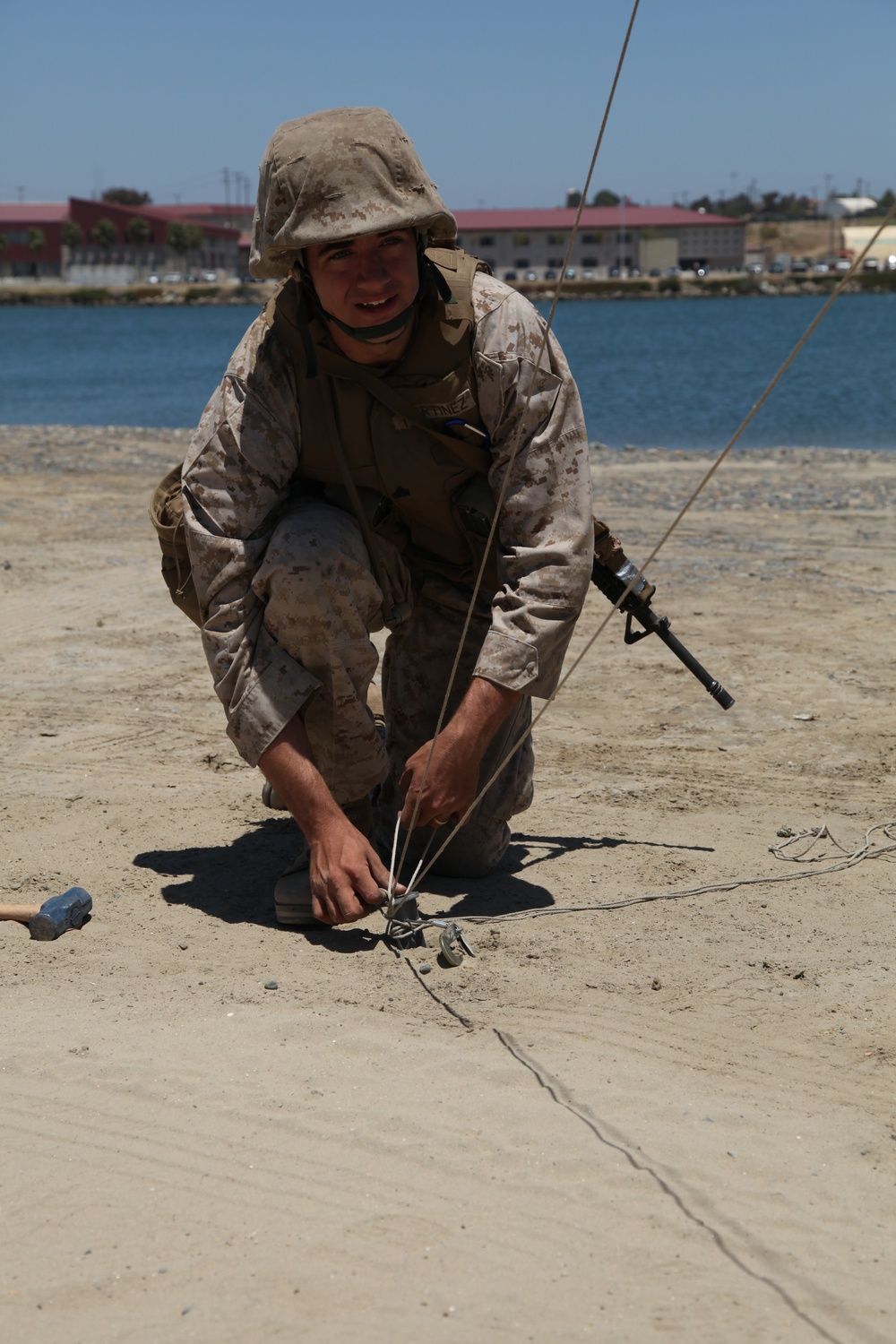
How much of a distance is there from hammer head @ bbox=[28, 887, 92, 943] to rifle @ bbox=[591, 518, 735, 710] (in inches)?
61.8

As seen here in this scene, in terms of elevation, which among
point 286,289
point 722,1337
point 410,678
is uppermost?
point 286,289

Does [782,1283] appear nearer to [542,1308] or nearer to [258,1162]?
[542,1308]

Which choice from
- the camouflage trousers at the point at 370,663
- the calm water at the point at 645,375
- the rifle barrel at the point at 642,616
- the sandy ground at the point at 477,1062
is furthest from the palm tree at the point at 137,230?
the camouflage trousers at the point at 370,663

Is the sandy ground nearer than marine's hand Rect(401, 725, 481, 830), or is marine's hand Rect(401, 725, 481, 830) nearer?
the sandy ground

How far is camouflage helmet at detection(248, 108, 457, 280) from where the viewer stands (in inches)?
114

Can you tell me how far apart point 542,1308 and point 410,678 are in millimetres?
2042

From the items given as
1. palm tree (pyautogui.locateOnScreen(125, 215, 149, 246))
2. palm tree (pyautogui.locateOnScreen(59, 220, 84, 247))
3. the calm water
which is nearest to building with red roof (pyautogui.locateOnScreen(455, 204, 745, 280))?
palm tree (pyautogui.locateOnScreen(125, 215, 149, 246))

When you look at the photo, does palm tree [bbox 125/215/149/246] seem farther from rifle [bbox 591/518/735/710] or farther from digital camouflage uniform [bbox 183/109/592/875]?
digital camouflage uniform [bbox 183/109/592/875]

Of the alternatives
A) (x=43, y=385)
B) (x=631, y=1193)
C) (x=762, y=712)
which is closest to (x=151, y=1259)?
(x=631, y=1193)

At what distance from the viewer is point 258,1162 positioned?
2.29 m

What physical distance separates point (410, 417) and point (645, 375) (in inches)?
1152

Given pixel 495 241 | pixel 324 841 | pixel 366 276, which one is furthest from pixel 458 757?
pixel 495 241

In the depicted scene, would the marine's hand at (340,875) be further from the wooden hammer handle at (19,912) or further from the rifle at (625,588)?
the rifle at (625,588)

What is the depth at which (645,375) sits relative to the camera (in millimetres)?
31469
